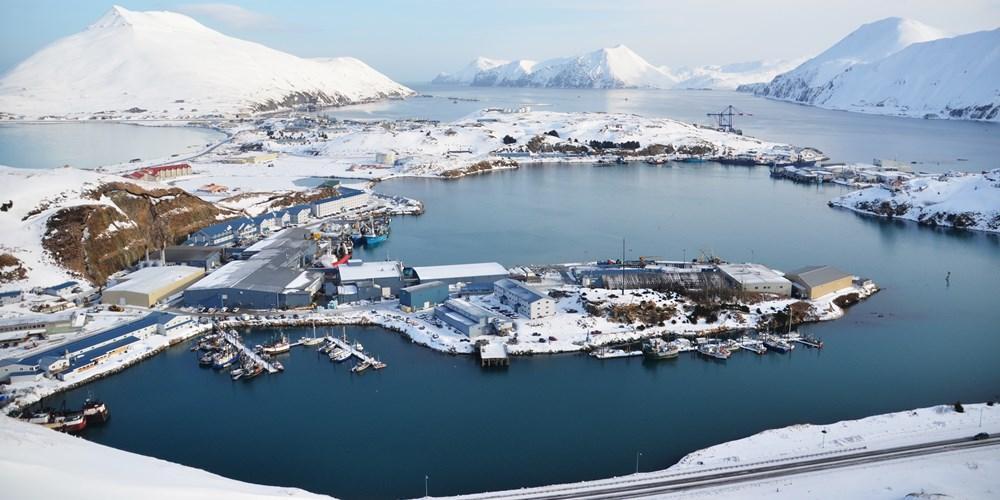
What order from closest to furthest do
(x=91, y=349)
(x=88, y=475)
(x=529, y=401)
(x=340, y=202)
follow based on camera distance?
(x=88, y=475), (x=529, y=401), (x=91, y=349), (x=340, y=202)

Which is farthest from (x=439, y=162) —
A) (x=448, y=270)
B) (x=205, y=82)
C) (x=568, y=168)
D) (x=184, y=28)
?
(x=184, y=28)

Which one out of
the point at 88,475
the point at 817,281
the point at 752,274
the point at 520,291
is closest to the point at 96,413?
the point at 88,475

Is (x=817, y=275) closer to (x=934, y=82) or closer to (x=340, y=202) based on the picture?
(x=340, y=202)

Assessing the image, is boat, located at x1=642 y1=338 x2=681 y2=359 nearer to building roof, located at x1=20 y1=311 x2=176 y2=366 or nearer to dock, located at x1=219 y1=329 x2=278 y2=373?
dock, located at x1=219 y1=329 x2=278 y2=373

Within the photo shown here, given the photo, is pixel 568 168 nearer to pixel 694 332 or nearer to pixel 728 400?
pixel 694 332

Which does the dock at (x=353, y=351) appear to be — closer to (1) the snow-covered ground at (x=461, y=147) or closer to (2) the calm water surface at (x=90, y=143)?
(1) the snow-covered ground at (x=461, y=147)

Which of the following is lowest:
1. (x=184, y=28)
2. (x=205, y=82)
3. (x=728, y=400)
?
(x=728, y=400)

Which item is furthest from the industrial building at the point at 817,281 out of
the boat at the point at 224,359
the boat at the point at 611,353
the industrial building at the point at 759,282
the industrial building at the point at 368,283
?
the boat at the point at 224,359
